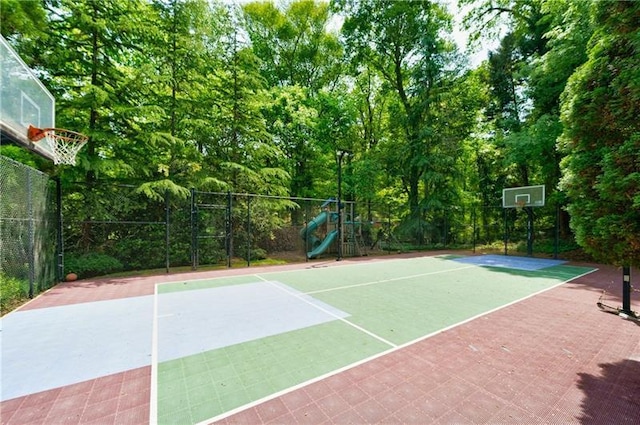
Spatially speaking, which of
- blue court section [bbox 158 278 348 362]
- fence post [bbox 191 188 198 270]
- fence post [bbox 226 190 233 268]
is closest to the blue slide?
fence post [bbox 226 190 233 268]

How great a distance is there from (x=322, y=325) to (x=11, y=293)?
603 cm

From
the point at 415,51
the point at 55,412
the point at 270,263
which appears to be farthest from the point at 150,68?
the point at 415,51

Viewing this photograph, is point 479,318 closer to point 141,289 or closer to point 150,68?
point 141,289

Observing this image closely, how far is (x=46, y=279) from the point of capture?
21.5ft

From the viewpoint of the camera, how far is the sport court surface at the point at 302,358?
7.81 ft

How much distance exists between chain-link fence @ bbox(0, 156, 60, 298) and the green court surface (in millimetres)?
2491

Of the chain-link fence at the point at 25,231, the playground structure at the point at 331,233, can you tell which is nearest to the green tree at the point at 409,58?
the playground structure at the point at 331,233

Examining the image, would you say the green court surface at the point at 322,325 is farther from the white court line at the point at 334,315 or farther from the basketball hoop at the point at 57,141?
the basketball hoop at the point at 57,141

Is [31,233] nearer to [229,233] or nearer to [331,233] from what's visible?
[229,233]

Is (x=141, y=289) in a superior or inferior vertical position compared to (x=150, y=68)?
inferior

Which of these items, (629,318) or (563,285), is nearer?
(629,318)

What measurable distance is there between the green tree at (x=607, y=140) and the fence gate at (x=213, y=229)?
920 cm

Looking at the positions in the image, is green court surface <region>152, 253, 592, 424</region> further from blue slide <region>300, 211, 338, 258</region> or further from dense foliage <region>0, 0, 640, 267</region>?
blue slide <region>300, 211, 338, 258</region>

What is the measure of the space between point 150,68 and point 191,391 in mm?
10031
